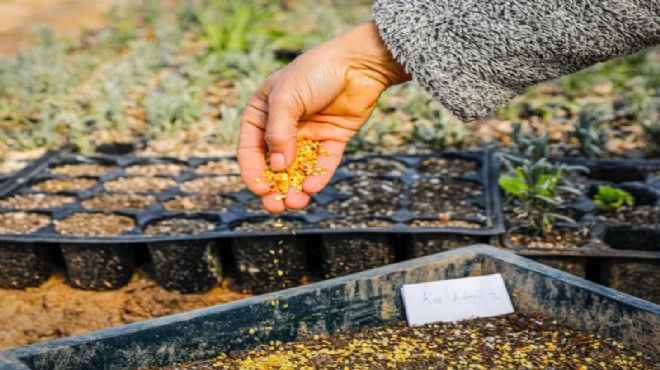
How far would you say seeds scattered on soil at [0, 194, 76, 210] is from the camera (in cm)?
305

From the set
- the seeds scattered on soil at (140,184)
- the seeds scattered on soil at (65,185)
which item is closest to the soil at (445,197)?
the seeds scattered on soil at (140,184)

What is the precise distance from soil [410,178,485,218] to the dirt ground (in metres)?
0.69

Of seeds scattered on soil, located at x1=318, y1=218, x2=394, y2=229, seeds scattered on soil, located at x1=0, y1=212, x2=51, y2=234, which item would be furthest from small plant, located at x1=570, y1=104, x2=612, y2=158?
seeds scattered on soil, located at x1=0, y1=212, x2=51, y2=234

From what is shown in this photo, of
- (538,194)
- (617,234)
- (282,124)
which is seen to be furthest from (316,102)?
(617,234)

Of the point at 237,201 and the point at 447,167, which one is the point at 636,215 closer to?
the point at 447,167

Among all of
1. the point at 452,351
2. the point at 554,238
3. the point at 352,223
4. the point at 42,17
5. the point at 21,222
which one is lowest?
the point at 452,351

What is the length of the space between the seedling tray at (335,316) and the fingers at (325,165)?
23 centimetres

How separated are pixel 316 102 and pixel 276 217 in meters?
0.99

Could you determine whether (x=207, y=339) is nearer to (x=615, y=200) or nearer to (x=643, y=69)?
(x=615, y=200)

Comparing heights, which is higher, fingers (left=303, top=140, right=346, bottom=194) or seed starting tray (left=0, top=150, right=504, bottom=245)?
fingers (left=303, top=140, right=346, bottom=194)

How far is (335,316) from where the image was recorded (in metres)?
2.04

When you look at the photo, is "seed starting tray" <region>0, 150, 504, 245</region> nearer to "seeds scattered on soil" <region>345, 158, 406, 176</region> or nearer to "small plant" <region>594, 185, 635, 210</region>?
"seeds scattered on soil" <region>345, 158, 406, 176</region>

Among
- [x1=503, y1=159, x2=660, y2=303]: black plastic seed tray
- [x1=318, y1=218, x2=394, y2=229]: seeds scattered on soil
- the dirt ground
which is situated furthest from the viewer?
[x1=318, y1=218, x2=394, y2=229]: seeds scattered on soil

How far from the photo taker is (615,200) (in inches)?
114
